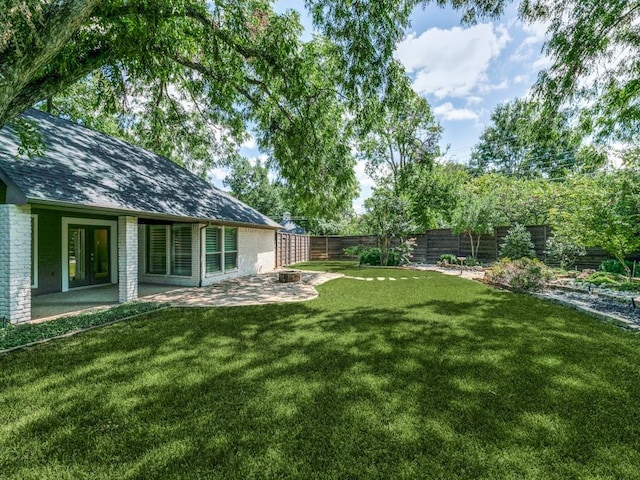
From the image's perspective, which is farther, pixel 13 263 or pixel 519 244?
pixel 519 244

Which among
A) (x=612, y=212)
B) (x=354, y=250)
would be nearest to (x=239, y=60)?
(x=612, y=212)

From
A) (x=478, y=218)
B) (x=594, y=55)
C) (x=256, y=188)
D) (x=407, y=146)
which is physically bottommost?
(x=478, y=218)

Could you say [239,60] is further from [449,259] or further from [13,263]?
[449,259]

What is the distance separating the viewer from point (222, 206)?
10.9 meters

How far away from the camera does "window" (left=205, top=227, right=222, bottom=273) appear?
9898 mm

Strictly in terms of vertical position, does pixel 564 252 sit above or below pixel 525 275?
above

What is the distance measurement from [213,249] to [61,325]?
5454mm

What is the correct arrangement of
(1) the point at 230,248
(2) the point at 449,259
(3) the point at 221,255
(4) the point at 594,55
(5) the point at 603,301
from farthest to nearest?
(2) the point at 449,259, (1) the point at 230,248, (3) the point at 221,255, (5) the point at 603,301, (4) the point at 594,55

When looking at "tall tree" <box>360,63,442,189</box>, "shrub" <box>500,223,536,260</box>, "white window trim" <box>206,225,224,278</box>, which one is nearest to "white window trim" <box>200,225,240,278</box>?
"white window trim" <box>206,225,224,278</box>

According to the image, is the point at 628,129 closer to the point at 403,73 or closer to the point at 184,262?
the point at 403,73

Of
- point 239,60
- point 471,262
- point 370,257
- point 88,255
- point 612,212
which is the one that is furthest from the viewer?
point 370,257

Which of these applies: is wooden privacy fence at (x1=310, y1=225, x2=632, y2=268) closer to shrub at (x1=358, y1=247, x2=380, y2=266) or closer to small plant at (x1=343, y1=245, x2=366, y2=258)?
small plant at (x1=343, y1=245, x2=366, y2=258)

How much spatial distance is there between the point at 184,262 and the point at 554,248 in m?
13.8

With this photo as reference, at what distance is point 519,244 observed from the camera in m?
13.2
